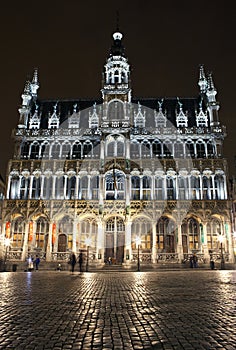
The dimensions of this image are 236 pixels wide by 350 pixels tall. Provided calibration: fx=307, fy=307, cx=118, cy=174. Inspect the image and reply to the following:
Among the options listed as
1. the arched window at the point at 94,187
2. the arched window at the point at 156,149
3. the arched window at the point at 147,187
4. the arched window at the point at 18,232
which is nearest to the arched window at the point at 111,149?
the arched window at the point at 94,187

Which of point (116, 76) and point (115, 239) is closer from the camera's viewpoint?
point (115, 239)

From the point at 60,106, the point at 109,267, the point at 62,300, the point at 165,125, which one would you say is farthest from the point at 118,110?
the point at 62,300

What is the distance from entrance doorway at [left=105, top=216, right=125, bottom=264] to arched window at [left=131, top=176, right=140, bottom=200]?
3849mm

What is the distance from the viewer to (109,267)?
36.7 metres

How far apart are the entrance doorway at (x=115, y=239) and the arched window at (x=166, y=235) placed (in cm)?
483

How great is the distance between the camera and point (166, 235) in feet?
134

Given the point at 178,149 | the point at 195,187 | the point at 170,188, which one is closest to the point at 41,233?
the point at 170,188

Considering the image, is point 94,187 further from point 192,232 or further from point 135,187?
point 192,232

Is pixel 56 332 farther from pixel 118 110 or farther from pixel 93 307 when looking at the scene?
pixel 118 110

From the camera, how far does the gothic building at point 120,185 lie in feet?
132

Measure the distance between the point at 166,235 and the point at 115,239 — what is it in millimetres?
6823

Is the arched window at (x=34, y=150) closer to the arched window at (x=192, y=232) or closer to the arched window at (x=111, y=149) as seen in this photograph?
the arched window at (x=111, y=149)

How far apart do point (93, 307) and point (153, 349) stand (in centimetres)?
475

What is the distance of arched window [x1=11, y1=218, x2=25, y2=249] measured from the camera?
4125 centimetres
